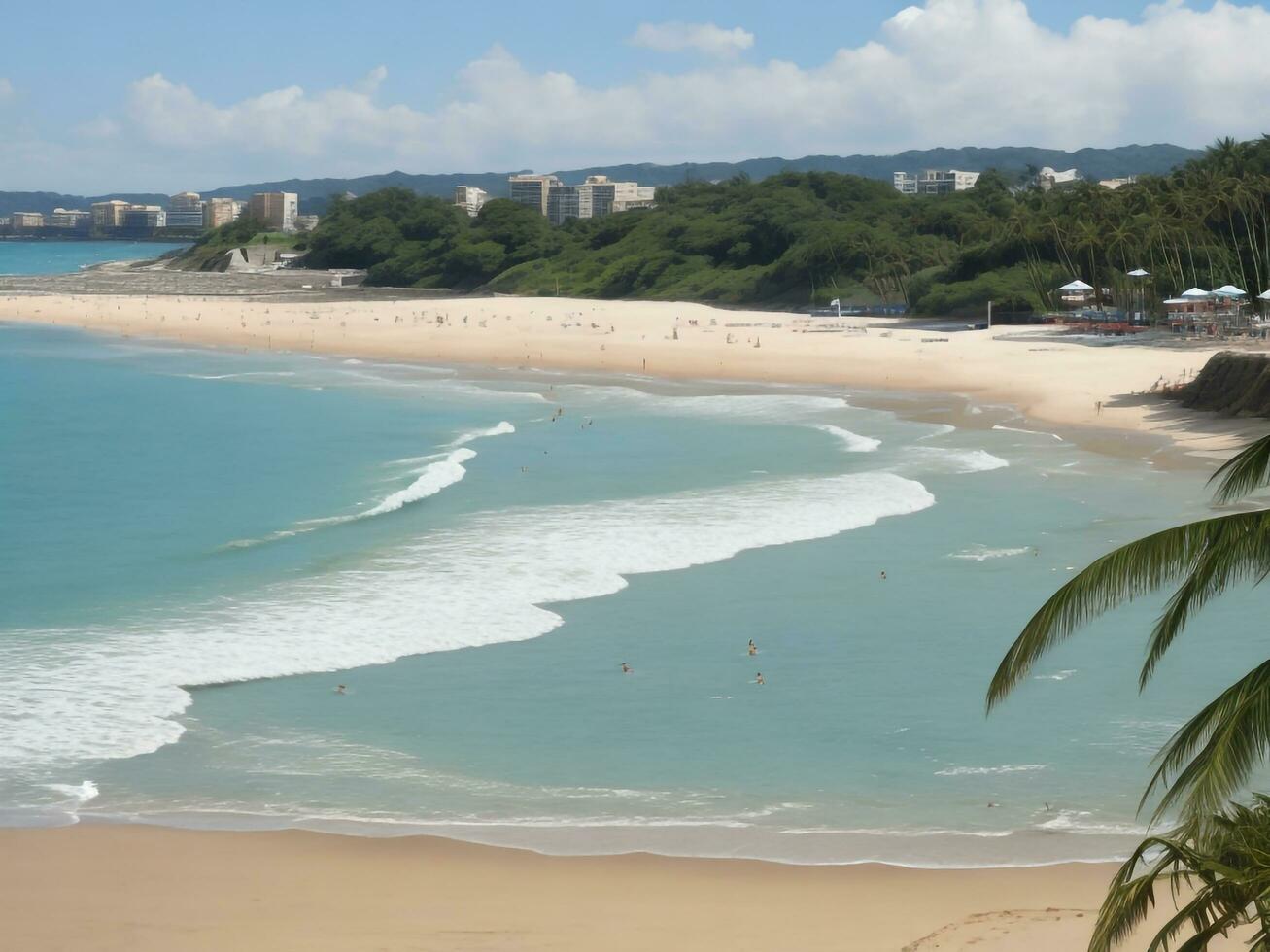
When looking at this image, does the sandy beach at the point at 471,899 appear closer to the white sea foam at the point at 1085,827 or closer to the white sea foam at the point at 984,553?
the white sea foam at the point at 1085,827

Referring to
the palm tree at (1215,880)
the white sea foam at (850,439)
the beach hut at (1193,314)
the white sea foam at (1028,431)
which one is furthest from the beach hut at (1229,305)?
the palm tree at (1215,880)

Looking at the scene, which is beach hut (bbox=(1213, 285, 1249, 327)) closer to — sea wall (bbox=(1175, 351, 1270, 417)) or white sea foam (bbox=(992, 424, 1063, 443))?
sea wall (bbox=(1175, 351, 1270, 417))

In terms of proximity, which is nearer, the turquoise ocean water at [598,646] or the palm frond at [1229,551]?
the palm frond at [1229,551]

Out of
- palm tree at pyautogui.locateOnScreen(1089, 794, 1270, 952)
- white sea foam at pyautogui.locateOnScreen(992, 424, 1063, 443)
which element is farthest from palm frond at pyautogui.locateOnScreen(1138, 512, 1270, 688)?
white sea foam at pyautogui.locateOnScreen(992, 424, 1063, 443)

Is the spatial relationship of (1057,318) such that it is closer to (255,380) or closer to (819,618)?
(255,380)

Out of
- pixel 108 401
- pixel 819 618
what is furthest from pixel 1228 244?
pixel 819 618

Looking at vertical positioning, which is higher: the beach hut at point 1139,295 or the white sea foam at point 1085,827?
the beach hut at point 1139,295
